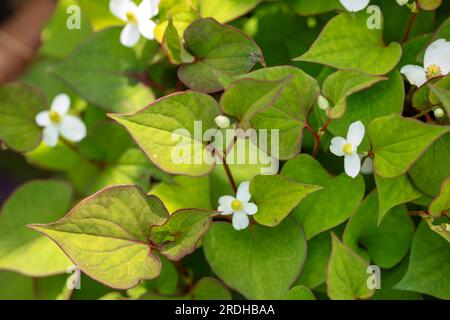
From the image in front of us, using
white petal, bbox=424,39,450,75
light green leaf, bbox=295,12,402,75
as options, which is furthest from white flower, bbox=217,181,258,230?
white petal, bbox=424,39,450,75

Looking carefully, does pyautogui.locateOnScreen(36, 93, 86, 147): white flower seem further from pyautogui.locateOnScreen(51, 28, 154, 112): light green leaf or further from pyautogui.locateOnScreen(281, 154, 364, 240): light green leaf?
pyautogui.locateOnScreen(281, 154, 364, 240): light green leaf

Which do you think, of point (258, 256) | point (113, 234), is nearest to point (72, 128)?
point (113, 234)

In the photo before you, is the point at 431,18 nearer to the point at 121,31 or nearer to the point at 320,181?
the point at 320,181

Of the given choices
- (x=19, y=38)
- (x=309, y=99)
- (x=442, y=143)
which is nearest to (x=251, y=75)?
(x=309, y=99)

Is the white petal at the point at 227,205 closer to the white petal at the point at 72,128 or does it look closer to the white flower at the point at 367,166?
the white flower at the point at 367,166

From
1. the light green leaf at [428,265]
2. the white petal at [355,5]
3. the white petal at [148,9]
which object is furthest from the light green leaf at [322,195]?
the white petal at [148,9]
